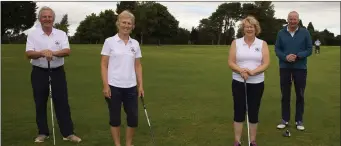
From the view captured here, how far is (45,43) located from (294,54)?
13.5 feet

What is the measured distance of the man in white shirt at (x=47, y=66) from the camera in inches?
239

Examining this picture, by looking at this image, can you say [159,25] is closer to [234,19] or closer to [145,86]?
[234,19]

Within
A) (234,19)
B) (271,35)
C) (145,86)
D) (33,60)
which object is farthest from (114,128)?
(234,19)

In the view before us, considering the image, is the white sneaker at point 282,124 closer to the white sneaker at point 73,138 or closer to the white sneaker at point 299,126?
the white sneaker at point 299,126

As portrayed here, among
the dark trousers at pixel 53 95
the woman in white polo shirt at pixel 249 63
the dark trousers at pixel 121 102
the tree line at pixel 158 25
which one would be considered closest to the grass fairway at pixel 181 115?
the dark trousers at pixel 53 95

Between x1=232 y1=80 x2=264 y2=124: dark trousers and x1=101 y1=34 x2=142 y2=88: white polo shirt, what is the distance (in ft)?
5.01

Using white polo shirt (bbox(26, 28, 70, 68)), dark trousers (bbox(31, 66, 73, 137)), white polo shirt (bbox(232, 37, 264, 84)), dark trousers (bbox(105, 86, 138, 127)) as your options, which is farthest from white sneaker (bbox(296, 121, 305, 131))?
white polo shirt (bbox(26, 28, 70, 68))

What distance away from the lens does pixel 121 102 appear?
5.66 metres

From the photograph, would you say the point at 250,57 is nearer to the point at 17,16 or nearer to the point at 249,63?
the point at 249,63

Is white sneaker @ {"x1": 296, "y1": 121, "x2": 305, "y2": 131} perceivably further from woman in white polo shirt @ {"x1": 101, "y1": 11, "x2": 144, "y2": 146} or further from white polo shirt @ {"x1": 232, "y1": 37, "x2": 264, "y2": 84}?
woman in white polo shirt @ {"x1": 101, "y1": 11, "x2": 144, "y2": 146}

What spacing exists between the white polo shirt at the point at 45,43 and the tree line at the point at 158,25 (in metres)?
49.9

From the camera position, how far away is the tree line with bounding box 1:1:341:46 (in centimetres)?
5841

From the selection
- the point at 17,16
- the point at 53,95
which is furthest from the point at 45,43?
the point at 17,16

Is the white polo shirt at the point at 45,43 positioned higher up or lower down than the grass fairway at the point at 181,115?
higher up
